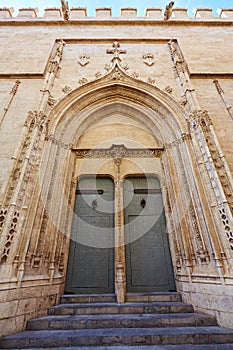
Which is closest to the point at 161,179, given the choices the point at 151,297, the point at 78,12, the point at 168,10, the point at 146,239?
the point at 146,239

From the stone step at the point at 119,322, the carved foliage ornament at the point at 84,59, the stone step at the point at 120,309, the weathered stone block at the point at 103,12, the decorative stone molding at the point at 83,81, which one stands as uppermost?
the weathered stone block at the point at 103,12

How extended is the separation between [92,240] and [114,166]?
206 cm

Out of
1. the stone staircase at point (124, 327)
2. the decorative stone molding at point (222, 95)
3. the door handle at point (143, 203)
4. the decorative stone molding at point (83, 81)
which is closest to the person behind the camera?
the stone staircase at point (124, 327)

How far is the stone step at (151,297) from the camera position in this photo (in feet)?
11.7

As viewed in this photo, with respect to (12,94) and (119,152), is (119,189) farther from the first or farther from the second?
(12,94)

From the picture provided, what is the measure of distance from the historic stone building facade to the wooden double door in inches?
0.9

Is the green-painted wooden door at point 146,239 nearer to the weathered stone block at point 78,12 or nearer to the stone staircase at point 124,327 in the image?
the stone staircase at point 124,327

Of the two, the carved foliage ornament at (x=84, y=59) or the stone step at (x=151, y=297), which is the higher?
the carved foliage ornament at (x=84, y=59)

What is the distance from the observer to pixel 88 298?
3.59 meters

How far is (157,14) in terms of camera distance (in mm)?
8461

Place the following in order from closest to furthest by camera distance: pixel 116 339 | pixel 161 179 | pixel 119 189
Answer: pixel 116 339
pixel 119 189
pixel 161 179

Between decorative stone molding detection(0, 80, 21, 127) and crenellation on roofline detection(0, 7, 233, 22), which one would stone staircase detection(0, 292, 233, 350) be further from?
crenellation on roofline detection(0, 7, 233, 22)

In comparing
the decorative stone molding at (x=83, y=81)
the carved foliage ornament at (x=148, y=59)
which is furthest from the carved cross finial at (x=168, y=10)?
the decorative stone molding at (x=83, y=81)

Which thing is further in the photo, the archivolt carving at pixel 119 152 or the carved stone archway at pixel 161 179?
the archivolt carving at pixel 119 152
